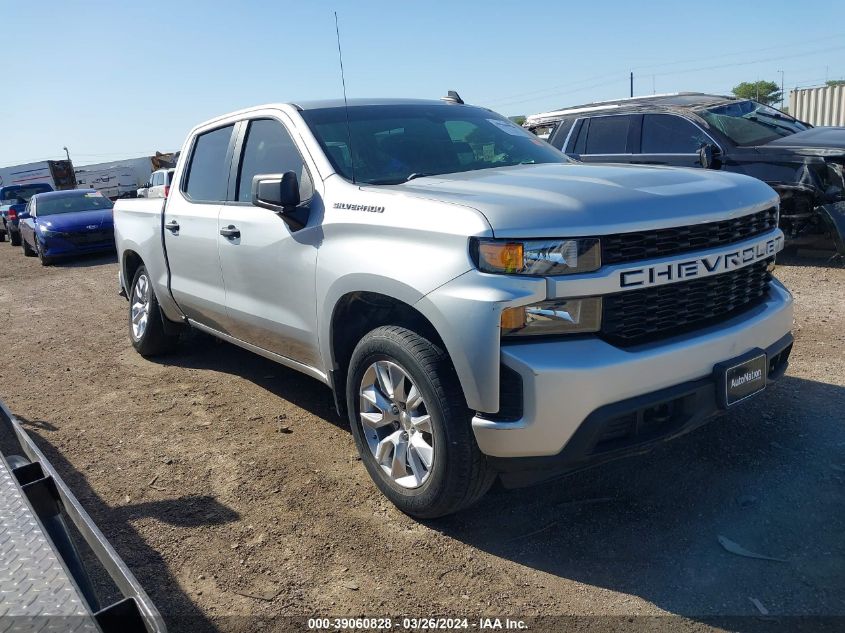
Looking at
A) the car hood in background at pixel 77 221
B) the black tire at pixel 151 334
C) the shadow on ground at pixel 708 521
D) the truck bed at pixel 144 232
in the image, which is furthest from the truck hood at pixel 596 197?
the car hood in background at pixel 77 221

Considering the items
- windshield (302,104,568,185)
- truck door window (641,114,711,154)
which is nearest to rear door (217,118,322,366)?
windshield (302,104,568,185)

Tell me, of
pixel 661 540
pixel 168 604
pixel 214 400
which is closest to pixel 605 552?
pixel 661 540

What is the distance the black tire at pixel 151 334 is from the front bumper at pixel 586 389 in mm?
3970

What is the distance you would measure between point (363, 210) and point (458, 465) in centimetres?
125

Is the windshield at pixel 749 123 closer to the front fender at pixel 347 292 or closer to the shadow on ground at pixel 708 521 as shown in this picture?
the shadow on ground at pixel 708 521

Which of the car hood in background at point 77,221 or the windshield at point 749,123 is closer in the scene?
the windshield at point 749,123

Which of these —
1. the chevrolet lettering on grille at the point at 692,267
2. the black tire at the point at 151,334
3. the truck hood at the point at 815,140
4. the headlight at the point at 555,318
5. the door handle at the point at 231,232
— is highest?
the truck hood at the point at 815,140

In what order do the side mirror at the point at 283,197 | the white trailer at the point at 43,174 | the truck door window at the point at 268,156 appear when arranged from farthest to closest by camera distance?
1. the white trailer at the point at 43,174
2. the truck door window at the point at 268,156
3. the side mirror at the point at 283,197

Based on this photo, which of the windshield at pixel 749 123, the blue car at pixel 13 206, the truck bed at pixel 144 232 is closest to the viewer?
the truck bed at pixel 144 232

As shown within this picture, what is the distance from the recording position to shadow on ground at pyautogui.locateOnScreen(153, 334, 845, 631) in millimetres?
2629

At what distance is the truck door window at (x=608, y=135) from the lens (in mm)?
9102

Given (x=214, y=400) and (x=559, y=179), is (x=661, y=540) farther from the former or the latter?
(x=214, y=400)

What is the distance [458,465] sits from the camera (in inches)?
113

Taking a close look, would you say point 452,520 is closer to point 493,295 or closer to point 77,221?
point 493,295
